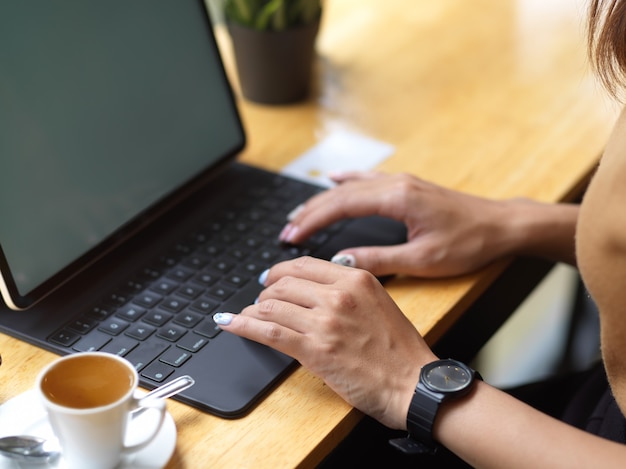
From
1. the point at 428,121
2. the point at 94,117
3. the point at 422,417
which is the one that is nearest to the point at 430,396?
the point at 422,417

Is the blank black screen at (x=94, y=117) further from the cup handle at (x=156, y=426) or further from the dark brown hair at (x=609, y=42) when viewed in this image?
the dark brown hair at (x=609, y=42)

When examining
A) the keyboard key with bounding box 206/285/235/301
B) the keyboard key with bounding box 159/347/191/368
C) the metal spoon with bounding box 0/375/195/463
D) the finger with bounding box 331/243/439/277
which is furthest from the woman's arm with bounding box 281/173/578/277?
the metal spoon with bounding box 0/375/195/463

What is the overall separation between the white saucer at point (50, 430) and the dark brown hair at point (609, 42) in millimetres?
477

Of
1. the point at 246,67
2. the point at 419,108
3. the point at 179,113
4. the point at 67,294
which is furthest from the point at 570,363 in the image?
the point at 67,294

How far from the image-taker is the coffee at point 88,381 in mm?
615

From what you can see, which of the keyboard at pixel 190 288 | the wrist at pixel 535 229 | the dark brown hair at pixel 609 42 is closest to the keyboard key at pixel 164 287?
the keyboard at pixel 190 288

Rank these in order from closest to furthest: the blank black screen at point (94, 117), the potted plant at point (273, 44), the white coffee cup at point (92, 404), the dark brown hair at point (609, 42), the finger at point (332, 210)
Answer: the white coffee cup at point (92, 404), the dark brown hair at point (609, 42), the blank black screen at point (94, 117), the finger at point (332, 210), the potted plant at point (273, 44)

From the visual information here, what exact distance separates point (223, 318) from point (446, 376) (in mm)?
204

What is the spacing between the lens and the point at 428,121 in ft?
3.87

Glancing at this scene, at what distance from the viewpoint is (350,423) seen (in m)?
0.71

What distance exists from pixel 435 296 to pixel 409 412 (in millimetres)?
175

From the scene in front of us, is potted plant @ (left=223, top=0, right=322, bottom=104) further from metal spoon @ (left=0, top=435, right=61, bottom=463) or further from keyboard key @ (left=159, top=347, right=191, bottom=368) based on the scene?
metal spoon @ (left=0, top=435, right=61, bottom=463)

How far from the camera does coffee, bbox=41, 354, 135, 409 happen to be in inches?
24.2

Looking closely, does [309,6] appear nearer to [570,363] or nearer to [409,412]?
[409,412]
